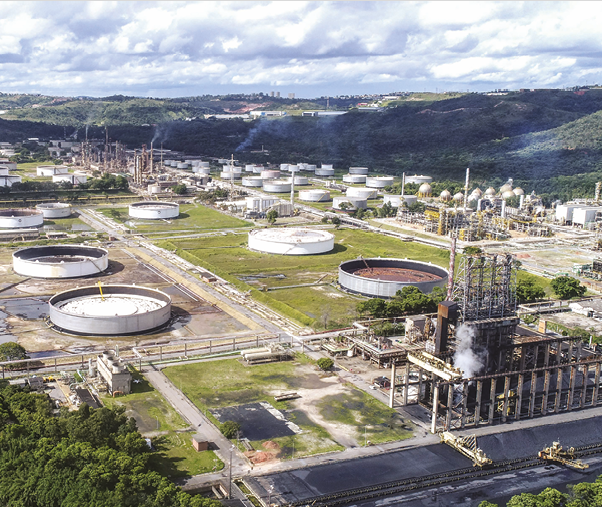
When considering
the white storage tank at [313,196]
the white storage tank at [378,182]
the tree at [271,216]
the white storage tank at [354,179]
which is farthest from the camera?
the white storage tank at [354,179]

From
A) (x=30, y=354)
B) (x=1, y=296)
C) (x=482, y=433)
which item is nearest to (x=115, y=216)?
(x=1, y=296)

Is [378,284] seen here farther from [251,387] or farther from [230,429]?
[230,429]

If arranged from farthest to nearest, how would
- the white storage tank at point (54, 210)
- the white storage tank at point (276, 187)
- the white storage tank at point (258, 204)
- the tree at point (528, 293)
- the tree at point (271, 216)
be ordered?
the white storage tank at point (276, 187) < the white storage tank at point (258, 204) < the white storage tank at point (54, 210) < the tree at point (271, 216) < the tree at point (528, 293)

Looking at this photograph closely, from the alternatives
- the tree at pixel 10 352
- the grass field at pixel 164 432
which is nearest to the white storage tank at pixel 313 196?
the tree at pixel 10 352

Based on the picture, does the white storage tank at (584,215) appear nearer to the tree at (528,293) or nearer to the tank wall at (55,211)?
the tree at (528,293)

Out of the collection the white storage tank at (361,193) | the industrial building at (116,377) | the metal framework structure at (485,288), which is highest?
the metal framework structure at (485,288)

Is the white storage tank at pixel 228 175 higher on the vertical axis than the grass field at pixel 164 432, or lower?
higher

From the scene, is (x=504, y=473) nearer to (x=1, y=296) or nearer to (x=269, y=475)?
(x=269, y=475)

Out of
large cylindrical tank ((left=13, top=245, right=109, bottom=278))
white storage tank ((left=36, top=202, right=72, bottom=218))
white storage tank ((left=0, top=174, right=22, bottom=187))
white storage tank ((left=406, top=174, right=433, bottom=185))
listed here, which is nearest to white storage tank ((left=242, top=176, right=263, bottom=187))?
white storage tank ((left=406, top=174, right=433, bottom=185))
